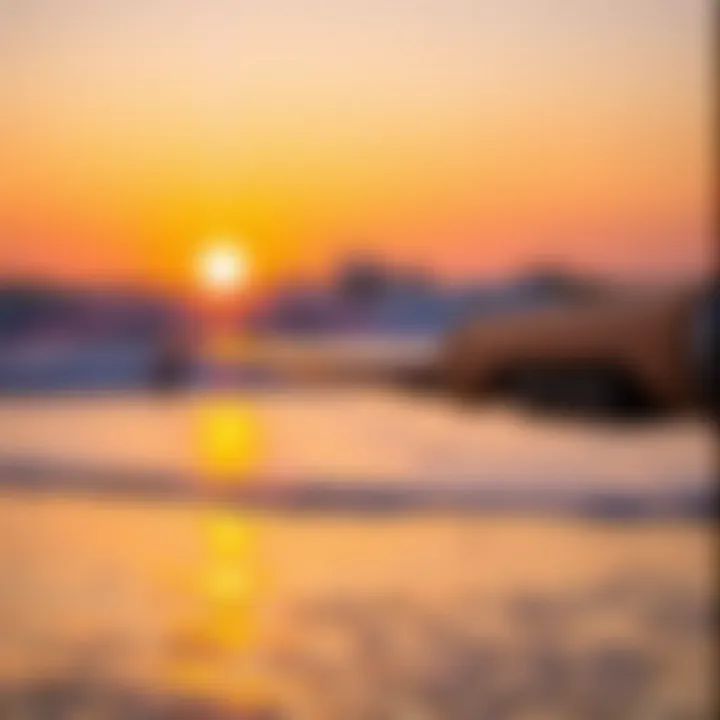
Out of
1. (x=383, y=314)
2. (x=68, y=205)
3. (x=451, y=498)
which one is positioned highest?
(x=68, y=205)

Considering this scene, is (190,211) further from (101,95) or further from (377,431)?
(377,431)

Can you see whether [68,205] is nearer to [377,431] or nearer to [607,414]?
[377,431]

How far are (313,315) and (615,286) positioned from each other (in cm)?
26

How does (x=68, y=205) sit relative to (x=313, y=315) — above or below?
above

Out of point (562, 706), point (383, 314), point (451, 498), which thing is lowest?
point (562, 706)

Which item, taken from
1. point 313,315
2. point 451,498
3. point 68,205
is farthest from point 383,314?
point 68,205

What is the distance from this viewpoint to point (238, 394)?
90cm

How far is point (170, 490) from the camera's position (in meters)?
0.88

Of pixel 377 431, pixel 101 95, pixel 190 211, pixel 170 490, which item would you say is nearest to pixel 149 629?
pixel 170 490

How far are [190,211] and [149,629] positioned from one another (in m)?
0.36

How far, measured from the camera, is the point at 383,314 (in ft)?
2.90

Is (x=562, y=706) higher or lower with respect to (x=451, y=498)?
lower

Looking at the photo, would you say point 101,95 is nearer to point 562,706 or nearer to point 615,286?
point 615,286

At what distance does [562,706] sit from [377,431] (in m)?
0.27
